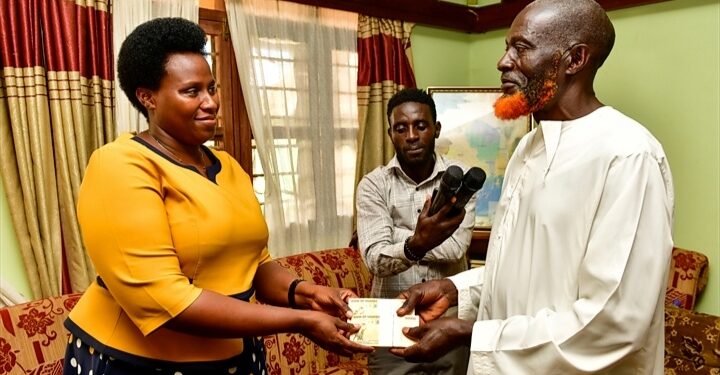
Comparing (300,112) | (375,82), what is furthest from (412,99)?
(375,82)

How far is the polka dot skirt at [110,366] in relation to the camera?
3.94ft

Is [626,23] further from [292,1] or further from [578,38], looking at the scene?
[578,38]

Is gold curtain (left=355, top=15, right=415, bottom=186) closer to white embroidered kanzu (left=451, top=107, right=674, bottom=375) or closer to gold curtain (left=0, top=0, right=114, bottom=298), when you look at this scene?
gold curtain (left=0, top=0, right=114, bottom=298)

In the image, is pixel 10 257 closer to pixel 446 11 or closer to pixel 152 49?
pixel 152 49

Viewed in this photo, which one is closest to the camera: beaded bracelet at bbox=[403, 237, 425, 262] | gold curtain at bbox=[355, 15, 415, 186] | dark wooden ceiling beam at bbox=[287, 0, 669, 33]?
beaded bracelet at bbox=[403, 237, 425, 262]

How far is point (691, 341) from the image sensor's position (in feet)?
8.68

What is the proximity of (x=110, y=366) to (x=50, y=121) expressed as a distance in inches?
63.9

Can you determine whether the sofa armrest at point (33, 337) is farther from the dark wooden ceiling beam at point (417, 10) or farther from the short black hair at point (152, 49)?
the dark wooden ceiling beam at point (417, 10)

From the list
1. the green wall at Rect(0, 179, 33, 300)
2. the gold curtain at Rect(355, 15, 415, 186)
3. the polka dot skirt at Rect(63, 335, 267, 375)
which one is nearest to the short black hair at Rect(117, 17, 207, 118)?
the polka dot skirt at Rect(63, 335, 267, 375)

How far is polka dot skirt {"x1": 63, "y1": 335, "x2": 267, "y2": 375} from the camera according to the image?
47.3 inches

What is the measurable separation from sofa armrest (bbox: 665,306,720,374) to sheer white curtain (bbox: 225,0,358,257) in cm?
186

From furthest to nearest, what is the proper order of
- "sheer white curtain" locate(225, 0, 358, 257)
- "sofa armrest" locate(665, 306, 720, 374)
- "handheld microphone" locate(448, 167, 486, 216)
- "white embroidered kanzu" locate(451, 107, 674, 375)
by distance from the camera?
"sheer white curtain" locate(225, 0, 358, 257) → "sofa armrest" locate(665, 306, 720, 374) → "handheld microphone" locate(448, 167, 486, 216) → "white embroidered kanzu" locate(451, 107, 674, 375)

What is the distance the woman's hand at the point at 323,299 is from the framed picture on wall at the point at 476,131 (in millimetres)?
2283

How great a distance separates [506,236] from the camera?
1335 mm
